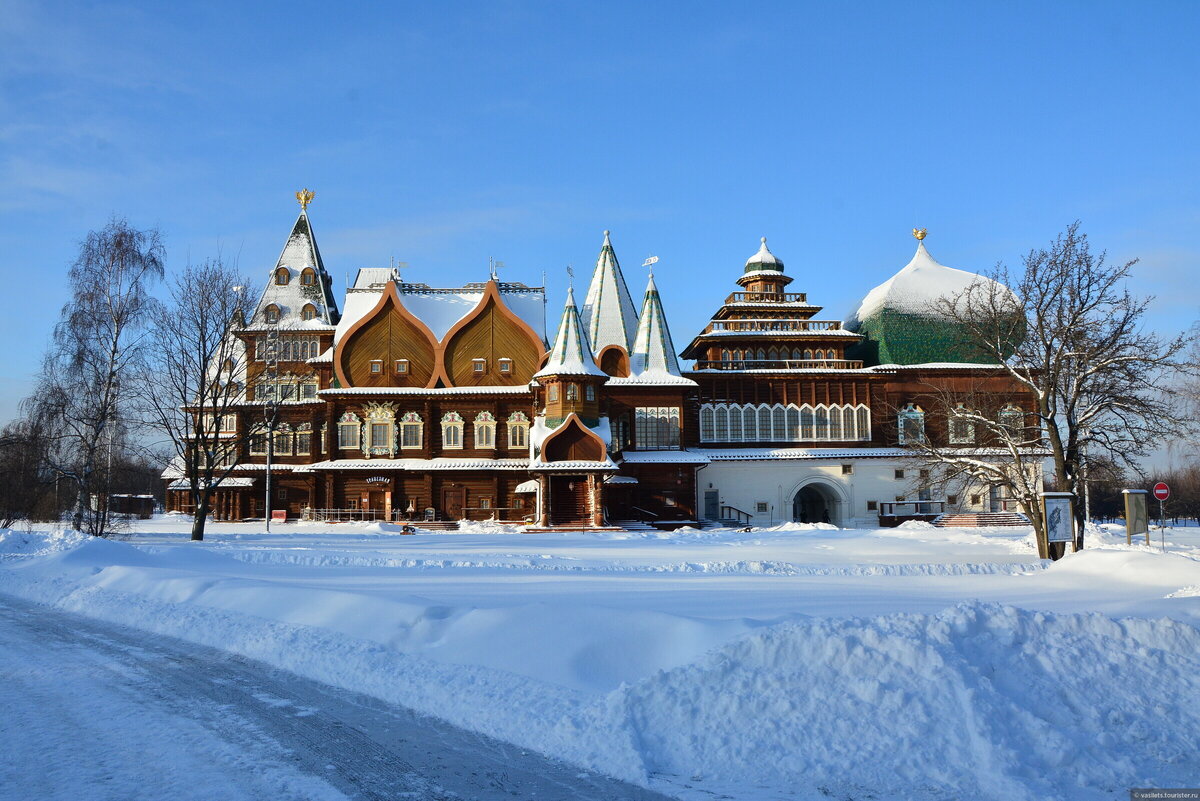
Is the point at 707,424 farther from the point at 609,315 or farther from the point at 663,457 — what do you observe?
the point at 609,315

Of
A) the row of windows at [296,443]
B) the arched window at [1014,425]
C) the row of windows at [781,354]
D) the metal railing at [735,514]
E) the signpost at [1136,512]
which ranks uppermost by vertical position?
the row of windows at [781,354]

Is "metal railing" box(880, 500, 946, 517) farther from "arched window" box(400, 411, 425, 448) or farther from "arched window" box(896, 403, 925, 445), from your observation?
"arched window" box(400, 411, 425, 448)

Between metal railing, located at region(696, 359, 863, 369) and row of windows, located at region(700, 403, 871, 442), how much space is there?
184cm

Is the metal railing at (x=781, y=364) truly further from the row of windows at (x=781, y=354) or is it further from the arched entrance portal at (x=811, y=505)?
the arched entrance portal at (x=811, y=505)

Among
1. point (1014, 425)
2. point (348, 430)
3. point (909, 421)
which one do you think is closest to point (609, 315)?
point (348, 430)

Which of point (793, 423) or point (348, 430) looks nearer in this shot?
point (348, 430)

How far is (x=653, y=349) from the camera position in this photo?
1548 inches

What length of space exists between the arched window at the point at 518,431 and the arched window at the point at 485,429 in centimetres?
81

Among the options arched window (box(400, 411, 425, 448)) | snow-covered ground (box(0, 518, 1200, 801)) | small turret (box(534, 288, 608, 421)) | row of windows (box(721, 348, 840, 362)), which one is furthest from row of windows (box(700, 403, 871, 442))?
snow-covered ground (box(0, 518, 1200, 801))

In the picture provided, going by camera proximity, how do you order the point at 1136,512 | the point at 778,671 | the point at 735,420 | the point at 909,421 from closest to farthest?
the point at 778,671, the point at 1136,512, the point at 735,420, the point at 909,421

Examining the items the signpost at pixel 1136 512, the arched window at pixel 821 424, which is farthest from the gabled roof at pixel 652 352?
the signpost at pixel 1136 512

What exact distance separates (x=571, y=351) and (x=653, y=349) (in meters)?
5.32

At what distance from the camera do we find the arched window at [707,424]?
4072 cm

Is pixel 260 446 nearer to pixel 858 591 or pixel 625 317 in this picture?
pixel 625 317
